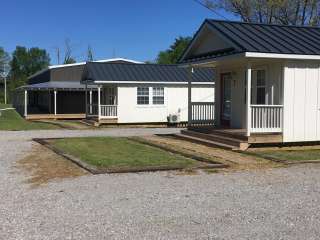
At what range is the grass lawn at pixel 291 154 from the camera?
42.3 ft

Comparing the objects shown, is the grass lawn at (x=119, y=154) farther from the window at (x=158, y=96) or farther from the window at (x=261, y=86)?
the window at (x=158, y=96)

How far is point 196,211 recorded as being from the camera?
7.10 m

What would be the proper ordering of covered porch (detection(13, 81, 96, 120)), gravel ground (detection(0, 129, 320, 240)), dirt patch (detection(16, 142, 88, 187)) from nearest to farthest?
gravel ground (detection(0, 129, 320, 240)), dirt patch (detection(16, 142, 88, 187)), covered porch (detection(13, 81, 96, 120))

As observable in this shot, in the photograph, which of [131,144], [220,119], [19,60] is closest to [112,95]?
[220,119]

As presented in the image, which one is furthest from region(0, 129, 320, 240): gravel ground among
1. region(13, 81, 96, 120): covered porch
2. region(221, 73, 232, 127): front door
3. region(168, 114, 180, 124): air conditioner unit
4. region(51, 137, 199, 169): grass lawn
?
region(13, 81, 96, 120): covered porch

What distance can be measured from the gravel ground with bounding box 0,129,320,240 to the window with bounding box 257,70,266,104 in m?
6.00

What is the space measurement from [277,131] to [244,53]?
8.96ft

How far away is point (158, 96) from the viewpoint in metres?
28.6

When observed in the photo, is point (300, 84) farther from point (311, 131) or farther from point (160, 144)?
point (160, 144)

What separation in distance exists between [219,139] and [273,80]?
2.59 metres

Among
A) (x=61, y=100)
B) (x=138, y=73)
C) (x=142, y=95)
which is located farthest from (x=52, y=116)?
(x=142, y=95)

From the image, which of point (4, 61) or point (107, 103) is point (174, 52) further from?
point (4, 61)

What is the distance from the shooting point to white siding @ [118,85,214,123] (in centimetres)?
2781

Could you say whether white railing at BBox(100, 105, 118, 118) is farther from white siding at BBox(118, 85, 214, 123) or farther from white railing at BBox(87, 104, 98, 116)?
white railing at BBox(87, 104, 98, 116)
